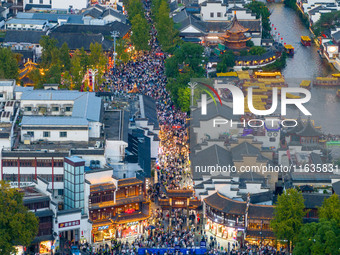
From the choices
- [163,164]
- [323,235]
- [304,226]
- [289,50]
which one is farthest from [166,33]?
[323,235]

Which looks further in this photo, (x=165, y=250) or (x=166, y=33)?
(x=166, y=33)

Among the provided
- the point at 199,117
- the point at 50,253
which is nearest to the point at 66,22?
the point at 199,117

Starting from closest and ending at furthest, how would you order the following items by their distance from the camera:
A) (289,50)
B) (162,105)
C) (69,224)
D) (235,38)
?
(69,224) < (162,105) < (235,38) < (289,50)

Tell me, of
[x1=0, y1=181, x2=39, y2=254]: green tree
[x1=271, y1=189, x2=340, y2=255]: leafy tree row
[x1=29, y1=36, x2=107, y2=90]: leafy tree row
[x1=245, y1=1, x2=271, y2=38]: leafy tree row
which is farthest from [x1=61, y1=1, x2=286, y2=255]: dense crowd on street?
[x1=245, y1=1, x2=271, y2=38]: leafy tree row

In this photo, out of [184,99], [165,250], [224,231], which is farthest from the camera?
[184,99]

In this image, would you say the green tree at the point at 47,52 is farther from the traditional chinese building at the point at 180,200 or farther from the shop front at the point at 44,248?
the shop front at the point at 44,248

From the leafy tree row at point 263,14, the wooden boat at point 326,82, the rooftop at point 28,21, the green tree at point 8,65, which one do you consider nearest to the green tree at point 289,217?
the green tree at point 8,65

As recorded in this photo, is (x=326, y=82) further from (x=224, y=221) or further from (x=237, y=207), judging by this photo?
(x=224, y=221)
